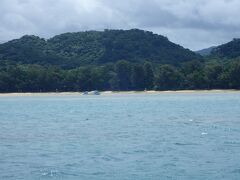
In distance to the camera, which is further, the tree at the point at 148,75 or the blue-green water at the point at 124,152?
the tree at the point at 148,75

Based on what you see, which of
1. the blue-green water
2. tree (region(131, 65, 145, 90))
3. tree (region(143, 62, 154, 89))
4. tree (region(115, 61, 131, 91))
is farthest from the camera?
tree (region(115, 61, 131, 91))

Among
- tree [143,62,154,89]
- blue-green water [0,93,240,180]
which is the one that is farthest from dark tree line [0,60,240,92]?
blue-green water [0,93,240,180]

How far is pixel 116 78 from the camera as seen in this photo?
151 metres

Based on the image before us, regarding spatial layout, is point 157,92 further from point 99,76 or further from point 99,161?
point 99,161

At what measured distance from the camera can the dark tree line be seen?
140 m

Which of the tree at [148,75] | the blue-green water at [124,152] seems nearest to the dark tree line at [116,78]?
the tree at [148,75]

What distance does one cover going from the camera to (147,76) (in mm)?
145500

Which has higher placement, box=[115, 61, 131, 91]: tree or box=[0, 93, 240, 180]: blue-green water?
box=[115, 61, 131, 91]: tree

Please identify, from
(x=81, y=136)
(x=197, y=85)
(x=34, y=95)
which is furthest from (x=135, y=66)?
(x=81, y=136)

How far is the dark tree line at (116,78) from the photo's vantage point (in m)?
140

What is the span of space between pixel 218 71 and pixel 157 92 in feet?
58.7

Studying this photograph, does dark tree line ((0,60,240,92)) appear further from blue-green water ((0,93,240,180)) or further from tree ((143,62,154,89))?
blue-green water ((0,93,240,180))

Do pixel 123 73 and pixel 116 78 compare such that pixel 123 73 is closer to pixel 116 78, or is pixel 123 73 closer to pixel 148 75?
pixel 116 78

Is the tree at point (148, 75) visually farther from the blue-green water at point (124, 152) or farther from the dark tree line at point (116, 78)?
the blue-green water at point (124, 152)
